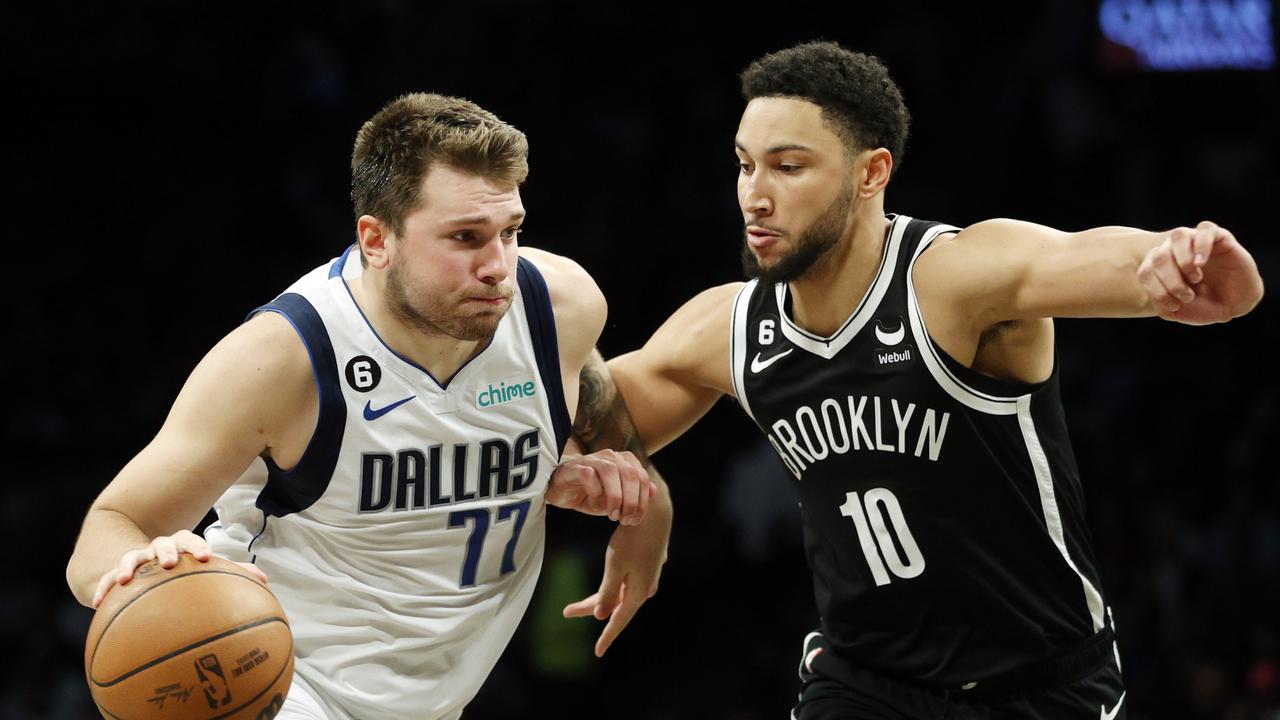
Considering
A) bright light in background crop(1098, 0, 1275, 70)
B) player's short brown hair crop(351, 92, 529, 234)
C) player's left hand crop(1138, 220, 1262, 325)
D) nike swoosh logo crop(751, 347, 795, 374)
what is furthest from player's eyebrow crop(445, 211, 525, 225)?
bright light in background crop(1098, 0, 1275, 70)

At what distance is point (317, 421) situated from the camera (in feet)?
11.0

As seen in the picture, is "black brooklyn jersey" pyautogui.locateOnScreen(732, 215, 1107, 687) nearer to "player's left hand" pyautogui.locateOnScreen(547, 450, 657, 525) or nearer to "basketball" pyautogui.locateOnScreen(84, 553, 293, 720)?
"player's left hand" pyautogui.locateOnScreen(547, 450, 657, 525)

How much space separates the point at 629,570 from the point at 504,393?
2.49 ft

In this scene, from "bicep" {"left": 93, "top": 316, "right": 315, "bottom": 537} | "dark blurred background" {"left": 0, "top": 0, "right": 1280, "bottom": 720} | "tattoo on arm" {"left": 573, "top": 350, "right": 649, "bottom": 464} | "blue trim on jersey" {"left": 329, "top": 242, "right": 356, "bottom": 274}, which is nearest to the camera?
"bicep" {"left": 93, "top": 316, "right": 315, "bottom": 537}

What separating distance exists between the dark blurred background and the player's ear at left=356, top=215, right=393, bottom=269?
4701mm

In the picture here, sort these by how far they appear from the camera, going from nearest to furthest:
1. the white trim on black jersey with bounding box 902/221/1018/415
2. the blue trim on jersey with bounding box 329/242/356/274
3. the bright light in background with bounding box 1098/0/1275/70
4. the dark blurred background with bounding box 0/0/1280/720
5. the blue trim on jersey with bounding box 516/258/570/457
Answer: the white trim on black jersey with bounding box 902/221/1018/415, the blue trim on jersey with bounding box 329/242/356/274, the blue trim on jersey with bounding box 516/258/570/457, the dark blurred background with bounding box 0/0/1280/720, the bright light in background with bounding box 1098/0/1275/70

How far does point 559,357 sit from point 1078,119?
22.9 ft

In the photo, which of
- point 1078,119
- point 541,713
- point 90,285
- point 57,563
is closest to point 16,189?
point 90,285

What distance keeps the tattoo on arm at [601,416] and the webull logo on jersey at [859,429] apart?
1.62 ft

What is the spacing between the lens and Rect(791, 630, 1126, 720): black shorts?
11.7 ft

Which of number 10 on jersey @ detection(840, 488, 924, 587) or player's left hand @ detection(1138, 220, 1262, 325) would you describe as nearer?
player's left hand @ detection(1138, 220, 1262, 325)

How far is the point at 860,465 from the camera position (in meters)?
3.59

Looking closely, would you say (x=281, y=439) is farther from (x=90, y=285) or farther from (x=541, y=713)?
(x=90, y=285)

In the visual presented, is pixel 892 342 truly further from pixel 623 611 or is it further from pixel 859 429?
pixel 623 611
